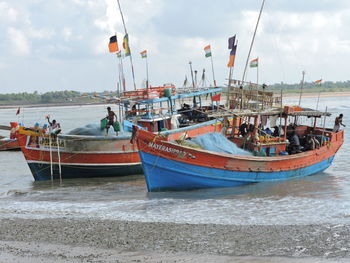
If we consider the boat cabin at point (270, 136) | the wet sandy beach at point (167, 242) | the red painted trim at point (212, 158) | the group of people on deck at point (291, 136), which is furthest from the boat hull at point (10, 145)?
the wet sandy beach at point (167, 242)

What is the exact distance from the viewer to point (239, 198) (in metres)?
15.1

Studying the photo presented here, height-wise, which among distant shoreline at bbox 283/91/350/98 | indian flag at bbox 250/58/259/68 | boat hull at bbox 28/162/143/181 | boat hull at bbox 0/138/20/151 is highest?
indian flag at bbox 250/58/259/68

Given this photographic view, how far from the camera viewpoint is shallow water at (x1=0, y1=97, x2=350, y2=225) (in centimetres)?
1270

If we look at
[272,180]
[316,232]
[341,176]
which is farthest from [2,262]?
[341,176]

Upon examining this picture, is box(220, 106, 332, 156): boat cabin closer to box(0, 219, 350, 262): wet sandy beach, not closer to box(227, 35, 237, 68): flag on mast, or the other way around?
box(227, 35, 237, 68): flag on mast

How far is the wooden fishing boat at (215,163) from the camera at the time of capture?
595 inches

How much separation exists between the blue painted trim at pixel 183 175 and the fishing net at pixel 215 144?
642 millimetres

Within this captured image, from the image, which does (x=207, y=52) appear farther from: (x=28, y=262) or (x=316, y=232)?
(x=28, y=262)

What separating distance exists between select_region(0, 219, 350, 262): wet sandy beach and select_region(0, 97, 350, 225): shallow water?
3.54 feet

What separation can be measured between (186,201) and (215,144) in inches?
88.7

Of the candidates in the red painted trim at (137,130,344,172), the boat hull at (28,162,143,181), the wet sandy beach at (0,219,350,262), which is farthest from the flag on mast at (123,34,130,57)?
the wet sandy beach at (0,219,350,262)

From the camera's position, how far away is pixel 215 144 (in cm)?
1591

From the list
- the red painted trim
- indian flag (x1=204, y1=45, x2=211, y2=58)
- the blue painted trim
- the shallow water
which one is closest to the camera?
the shallow water

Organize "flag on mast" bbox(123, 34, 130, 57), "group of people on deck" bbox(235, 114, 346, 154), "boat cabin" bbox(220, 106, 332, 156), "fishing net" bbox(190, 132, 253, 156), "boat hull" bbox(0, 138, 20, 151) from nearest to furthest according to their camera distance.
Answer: "fishing net" bbox(190, 132, 253, 156)
"boat cabin" bbox(220, 106, 332, 156)
"group of people on deck" bbox(235, 114, 346, 154)
"flag on mast" bbox(123, 34, 130, 57)
"boat hull" bbox(0, 138, 20, 151)
